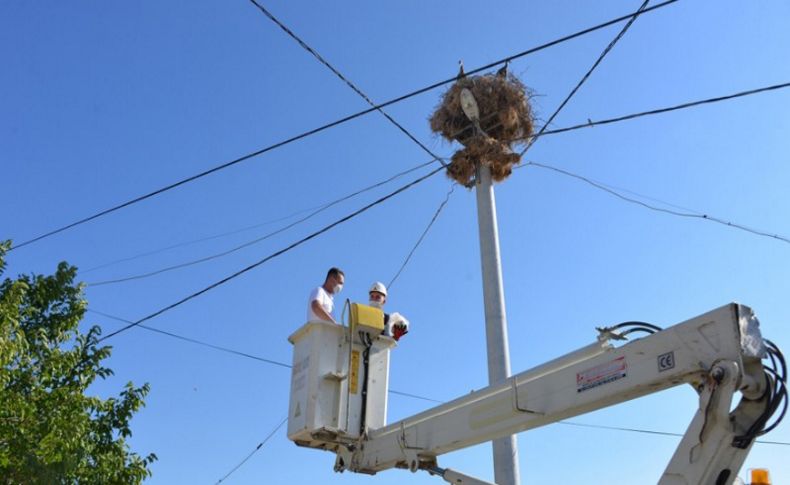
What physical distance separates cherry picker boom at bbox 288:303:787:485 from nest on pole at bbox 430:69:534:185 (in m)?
4.94

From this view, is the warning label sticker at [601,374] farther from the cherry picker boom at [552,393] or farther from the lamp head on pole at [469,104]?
the lamp head on pole at [469,104]

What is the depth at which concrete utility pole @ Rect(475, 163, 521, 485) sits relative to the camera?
8578mm

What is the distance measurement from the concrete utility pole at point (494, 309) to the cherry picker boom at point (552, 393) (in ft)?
8.68

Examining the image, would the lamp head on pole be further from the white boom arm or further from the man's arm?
the white boom arm

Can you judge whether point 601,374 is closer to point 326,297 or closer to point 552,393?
point 552,393

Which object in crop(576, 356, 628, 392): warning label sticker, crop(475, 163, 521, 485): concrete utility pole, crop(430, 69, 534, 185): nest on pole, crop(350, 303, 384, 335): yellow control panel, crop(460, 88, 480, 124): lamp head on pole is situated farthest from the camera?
crop(460, 88, 480, 124): lamp head on pole

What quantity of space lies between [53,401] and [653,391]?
6926mm

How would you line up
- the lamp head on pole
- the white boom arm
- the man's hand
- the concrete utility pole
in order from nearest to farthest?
the white boom arm
the man's hand
the concrete utility pole
the lamp head on pole

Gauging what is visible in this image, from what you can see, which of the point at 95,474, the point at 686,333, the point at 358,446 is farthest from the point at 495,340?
the point at 686,333

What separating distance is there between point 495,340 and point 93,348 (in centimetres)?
489

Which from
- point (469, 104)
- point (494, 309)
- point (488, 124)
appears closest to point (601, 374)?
point (494, 309)

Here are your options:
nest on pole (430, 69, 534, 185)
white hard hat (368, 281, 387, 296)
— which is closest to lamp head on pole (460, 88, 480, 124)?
nest on pole (430, 69, 534, 185)

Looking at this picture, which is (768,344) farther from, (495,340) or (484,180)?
(484,180)

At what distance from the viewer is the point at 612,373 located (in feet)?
14.3
